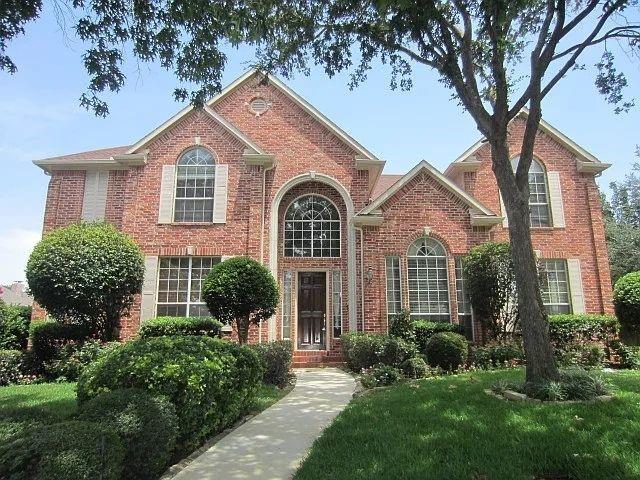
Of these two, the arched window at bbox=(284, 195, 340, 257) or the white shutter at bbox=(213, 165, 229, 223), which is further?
the arched window at bbox=(284, 195, 340, 257)

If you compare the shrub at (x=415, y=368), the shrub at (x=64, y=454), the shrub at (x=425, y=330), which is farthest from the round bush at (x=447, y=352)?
the shrub at (x=64, y=454)

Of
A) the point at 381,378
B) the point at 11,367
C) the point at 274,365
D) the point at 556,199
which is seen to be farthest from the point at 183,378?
the point at 556,199

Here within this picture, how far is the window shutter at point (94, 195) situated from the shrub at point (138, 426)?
12337 millimetres

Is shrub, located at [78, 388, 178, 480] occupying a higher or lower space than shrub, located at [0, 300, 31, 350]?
lower

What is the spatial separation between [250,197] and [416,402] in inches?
367

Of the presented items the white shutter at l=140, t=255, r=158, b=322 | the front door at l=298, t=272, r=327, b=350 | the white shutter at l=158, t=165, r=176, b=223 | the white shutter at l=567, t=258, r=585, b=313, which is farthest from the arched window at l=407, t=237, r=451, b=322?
the white shutter at l=140, t=255, r=158, b=322

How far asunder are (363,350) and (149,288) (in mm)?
6893

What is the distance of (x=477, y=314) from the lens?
44.6ft

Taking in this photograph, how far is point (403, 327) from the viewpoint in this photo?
42.4ft

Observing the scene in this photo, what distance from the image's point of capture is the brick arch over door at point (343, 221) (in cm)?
1449

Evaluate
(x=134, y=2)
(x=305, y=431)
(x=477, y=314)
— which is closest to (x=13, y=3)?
(x=134, y=2)

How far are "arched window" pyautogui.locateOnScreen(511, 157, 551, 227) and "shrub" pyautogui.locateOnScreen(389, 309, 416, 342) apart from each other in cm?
628

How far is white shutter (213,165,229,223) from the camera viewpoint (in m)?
14.5

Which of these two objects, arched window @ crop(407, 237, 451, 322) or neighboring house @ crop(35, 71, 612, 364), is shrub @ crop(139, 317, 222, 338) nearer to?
neighboring house @ crop(35, 71, 612, 364)
